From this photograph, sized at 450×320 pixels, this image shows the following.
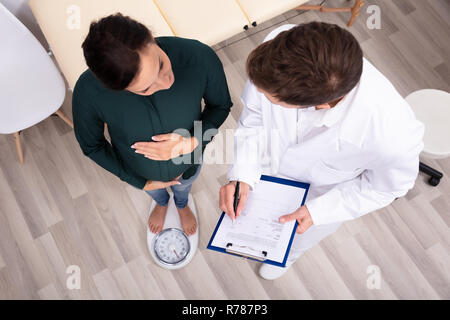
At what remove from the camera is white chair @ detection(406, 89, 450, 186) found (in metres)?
2.00

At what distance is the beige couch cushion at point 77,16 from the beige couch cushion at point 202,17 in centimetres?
6

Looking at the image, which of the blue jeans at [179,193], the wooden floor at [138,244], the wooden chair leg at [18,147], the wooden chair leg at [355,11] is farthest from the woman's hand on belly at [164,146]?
the wooden chair leg at [355,11]

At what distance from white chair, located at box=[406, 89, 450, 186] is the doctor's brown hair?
1343mm

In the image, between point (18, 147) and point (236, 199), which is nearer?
point (236, 199)

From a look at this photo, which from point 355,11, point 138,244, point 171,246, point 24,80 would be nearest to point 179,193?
point 171,246

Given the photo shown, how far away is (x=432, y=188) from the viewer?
7.86 ft

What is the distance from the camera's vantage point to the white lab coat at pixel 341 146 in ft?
3.50

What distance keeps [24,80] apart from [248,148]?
51.8 inches

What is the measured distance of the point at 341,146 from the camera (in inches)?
46.4

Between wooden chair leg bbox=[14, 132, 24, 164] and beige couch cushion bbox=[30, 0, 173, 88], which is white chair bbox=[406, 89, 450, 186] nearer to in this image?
beige couch cushion bbox=[30, 0, 173, 88]

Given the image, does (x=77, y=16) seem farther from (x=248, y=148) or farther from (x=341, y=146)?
(x=341, y=146)

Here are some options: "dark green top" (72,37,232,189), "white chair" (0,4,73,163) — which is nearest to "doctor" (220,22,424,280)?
"dark green top" (72,37,232,189)

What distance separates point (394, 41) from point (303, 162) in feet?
6.02

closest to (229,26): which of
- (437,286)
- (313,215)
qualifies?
(313,215)
